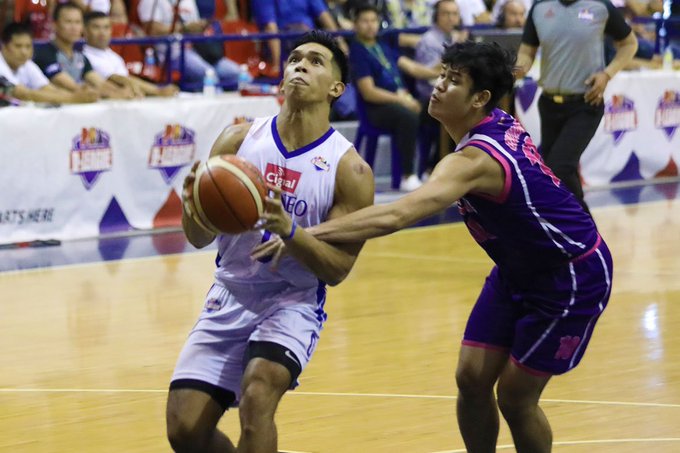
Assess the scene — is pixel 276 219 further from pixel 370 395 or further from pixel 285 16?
pixel 285 16

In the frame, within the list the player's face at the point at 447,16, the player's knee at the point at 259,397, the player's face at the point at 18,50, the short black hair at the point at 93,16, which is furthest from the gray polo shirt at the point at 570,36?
the player's knee at the point at 259,397

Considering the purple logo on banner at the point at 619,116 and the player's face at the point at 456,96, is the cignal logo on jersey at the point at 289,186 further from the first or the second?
the purple logo on banner at the point at 619,116

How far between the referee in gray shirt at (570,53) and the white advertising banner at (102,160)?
10.3ft

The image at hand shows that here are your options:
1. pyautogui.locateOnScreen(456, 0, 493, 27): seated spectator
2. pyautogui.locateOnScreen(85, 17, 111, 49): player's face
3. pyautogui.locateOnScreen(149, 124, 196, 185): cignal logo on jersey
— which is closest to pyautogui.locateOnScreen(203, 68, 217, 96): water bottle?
pyautogui.locateOnScreen(149, 124, 196, 185): cignal logo on jersey

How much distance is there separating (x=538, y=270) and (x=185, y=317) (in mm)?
3883

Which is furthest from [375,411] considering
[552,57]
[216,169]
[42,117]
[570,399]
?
[42,117]

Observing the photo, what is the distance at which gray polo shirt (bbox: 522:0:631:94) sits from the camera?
385 inches

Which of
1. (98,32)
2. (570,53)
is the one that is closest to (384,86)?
A: (98,32)

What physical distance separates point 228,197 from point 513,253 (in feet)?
3.61

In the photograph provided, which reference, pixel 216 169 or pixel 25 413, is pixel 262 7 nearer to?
pixel 25 413

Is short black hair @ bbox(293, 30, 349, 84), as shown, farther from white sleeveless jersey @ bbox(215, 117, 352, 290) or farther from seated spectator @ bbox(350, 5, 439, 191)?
seated spectator @ bbox(350, 5, 439, 191)

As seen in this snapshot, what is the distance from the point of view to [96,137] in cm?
1118

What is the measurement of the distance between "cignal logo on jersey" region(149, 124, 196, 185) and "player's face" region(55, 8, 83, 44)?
3.71ft

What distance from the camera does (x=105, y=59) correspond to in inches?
478
